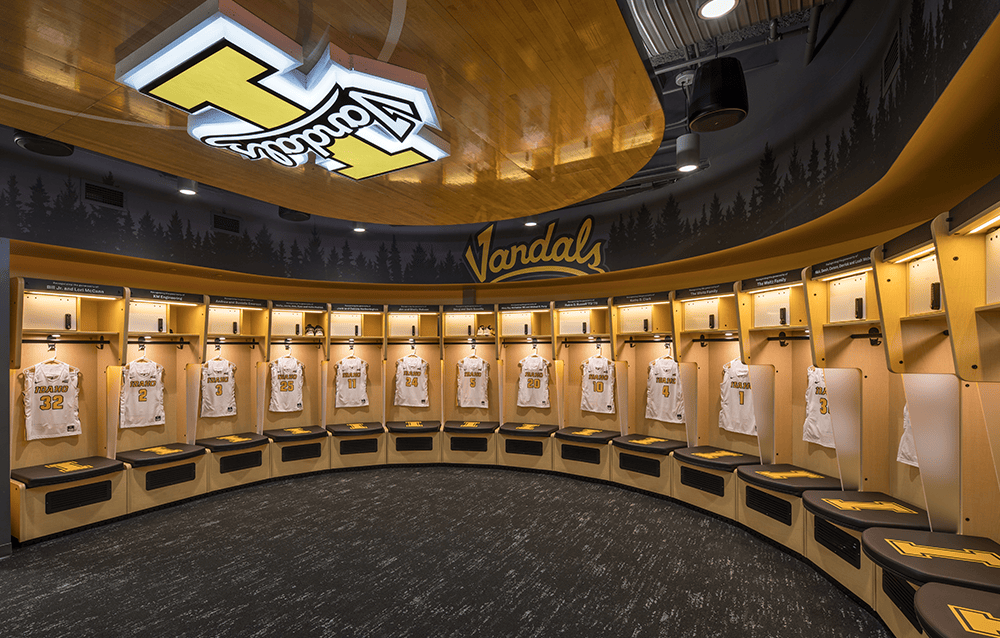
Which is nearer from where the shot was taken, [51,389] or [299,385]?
[51,389]

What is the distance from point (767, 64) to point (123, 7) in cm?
443

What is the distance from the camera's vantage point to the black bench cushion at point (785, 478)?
3.72m

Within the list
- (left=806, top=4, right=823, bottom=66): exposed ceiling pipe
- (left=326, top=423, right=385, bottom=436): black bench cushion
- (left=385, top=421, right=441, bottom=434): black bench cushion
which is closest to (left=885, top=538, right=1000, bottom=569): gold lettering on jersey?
(left=806, top=4, right=823, bottom=66): exposed ceiling pipe

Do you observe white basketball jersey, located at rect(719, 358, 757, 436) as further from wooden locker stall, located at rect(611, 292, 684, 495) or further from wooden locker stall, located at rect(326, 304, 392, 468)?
wooden locker stall, located at rect(326, 304, 392, 468)

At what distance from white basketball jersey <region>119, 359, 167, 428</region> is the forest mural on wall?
132cm

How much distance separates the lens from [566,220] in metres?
6.59

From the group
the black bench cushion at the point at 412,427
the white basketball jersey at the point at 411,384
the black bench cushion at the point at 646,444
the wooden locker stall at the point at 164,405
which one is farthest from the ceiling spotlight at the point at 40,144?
the black bench cushion at the point at 646,444

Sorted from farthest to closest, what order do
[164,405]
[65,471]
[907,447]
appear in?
[164,405] → [65,471] → [907,447]

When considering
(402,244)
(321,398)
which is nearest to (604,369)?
(402,244)

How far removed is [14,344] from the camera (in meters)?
4.09

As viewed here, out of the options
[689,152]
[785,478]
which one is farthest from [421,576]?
[689,152]

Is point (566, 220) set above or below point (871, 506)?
above

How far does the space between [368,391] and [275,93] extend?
5512 millimetres

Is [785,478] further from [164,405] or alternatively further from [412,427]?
[164,405]
